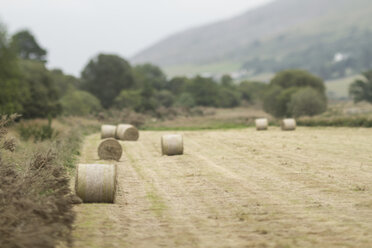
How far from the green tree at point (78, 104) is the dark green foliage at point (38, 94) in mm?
8571

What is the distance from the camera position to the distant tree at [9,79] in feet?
164

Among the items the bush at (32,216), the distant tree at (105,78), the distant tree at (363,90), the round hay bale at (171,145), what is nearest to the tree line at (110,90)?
the distant tree at (105,78)

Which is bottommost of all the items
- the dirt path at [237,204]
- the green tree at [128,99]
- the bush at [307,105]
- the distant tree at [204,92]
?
the dirt path at [237,204]

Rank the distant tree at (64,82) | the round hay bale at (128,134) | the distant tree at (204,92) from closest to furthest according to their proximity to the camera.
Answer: the round hay bale at (128,134) → the distant tree at (64,82) → the distant tree at (204,92)

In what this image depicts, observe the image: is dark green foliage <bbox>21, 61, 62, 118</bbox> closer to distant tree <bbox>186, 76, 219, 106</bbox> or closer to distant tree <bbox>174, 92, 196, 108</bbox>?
distant tree <bbox>174, 92, 196, 108</bbox>

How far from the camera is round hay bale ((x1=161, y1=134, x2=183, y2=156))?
25.0m

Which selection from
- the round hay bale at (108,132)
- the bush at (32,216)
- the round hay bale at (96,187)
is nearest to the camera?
the bush at (32,216)

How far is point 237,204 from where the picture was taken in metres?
13.0

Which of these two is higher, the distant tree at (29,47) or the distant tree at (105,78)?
the distant tree at (29,47)

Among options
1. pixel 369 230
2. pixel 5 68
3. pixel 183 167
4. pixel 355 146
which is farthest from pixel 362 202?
pixel 5 68

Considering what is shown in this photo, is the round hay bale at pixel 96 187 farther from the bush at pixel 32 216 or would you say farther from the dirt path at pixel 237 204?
the bush at pixel 32 216

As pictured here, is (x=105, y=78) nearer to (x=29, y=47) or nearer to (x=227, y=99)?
Result: (x=29, y=47)

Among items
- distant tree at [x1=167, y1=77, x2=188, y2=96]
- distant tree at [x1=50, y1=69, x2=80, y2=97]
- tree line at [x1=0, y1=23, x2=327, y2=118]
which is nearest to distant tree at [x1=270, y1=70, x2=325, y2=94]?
tree line at [x1=0, y1=23, x2=327, y2=118]

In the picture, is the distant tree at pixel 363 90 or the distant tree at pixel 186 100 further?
the distant tree at pixel 186 100
